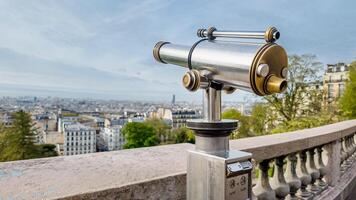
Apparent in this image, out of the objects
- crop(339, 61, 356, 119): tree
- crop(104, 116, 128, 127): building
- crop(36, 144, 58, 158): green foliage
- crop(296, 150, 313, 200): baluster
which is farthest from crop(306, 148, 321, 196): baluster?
crop(36, 144, 58, 158): green foliage

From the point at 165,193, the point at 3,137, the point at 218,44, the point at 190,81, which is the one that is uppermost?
→ the point at 218,44

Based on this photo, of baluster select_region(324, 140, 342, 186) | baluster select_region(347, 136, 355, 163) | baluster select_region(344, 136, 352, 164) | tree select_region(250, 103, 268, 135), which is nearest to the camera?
baluster select_region(324, 140, 342, 186)

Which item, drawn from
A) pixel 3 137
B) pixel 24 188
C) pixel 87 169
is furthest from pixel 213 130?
pixel 3 137

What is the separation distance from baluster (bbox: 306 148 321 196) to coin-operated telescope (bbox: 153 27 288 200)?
167 cm

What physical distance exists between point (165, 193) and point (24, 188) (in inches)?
18.3

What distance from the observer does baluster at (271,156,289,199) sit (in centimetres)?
196

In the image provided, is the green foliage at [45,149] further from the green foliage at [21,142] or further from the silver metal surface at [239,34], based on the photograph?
the silver metal surface at [239,34]

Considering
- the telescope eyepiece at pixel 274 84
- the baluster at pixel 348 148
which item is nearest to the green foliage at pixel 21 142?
the baluster at pixel 348 148

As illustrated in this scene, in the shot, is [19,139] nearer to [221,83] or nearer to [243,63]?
[221,83]

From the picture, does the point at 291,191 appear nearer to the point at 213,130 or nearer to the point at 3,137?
the point at 213,130

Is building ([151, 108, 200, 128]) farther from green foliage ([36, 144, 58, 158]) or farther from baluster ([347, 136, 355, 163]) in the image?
green foliage ([36, 144, 58, 158])

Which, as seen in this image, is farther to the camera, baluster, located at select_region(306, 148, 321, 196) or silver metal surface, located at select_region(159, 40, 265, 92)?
baluster, located at select_region(306, 148, 321, 196)

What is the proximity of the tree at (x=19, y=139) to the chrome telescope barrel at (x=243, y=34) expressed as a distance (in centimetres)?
2365

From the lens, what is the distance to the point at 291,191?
2.12 meters
